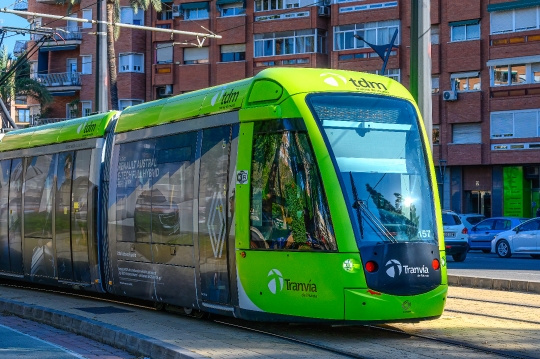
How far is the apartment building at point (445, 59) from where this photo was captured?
47.6 metres

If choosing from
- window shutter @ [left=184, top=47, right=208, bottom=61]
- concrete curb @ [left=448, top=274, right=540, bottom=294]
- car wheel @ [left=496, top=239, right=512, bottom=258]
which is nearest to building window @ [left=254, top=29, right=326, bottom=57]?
window shutter @ [left=184, top=47, right=208, bottom=61]

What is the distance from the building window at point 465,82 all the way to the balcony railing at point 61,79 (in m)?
26.4

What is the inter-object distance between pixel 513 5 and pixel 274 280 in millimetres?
39576

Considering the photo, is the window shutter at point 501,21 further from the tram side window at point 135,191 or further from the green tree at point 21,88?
the tram side window at point 135,191

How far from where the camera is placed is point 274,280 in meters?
10.9

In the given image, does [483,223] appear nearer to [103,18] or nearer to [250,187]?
[103,18]

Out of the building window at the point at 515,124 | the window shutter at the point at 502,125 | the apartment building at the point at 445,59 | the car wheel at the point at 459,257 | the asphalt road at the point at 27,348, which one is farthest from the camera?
the window shutter at the point at 502,125

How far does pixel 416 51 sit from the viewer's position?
1609 centimetres

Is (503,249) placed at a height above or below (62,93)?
below

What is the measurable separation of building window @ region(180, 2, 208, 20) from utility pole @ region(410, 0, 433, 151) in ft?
141

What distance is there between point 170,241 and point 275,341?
2989mm

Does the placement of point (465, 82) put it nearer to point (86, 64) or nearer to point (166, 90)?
point (166, 90)

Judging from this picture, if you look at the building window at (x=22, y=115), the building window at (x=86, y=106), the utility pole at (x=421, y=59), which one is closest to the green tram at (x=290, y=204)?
the utility pole at (x=421, y=59)

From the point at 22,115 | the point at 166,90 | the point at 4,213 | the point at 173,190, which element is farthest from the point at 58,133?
the point at 22,115
